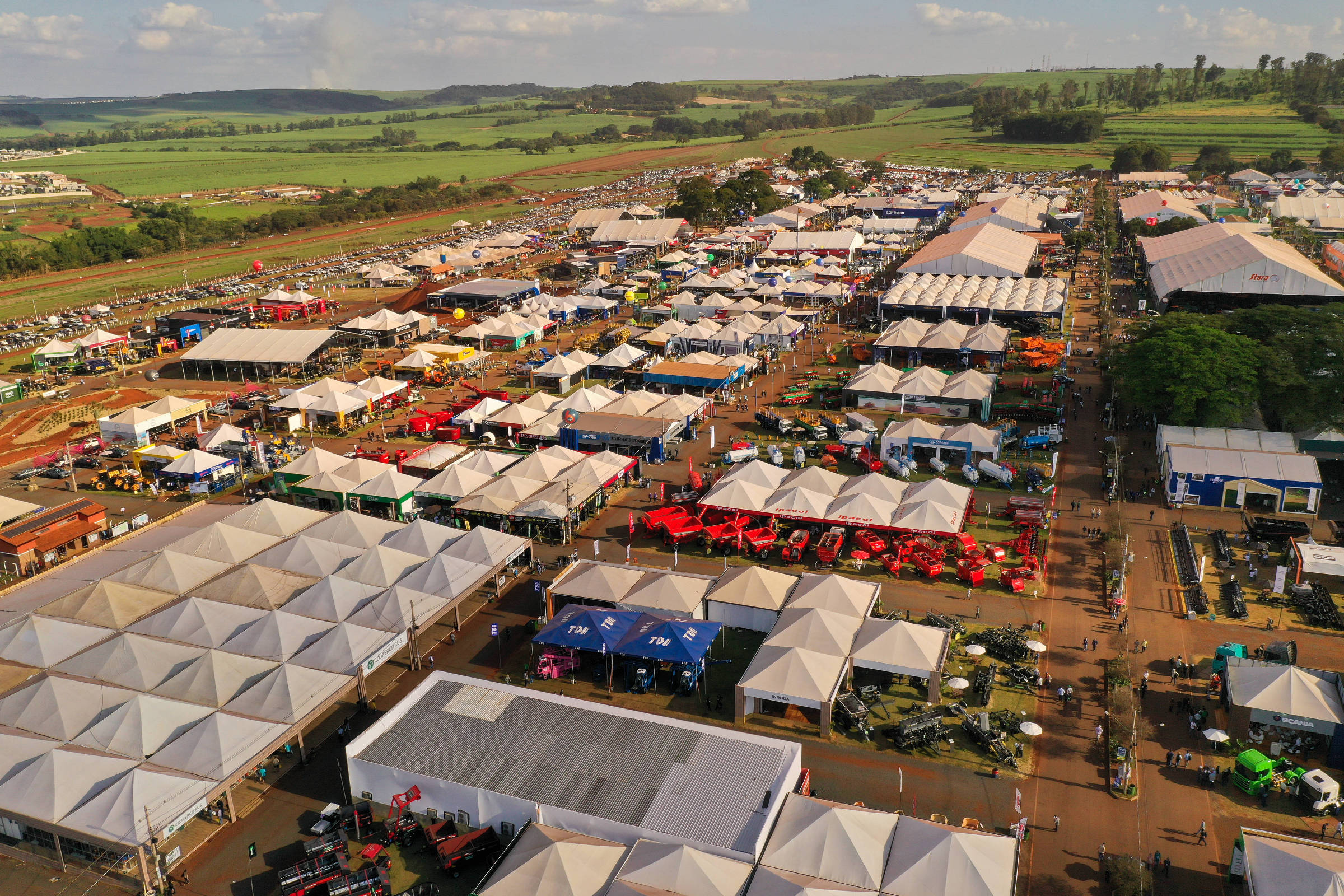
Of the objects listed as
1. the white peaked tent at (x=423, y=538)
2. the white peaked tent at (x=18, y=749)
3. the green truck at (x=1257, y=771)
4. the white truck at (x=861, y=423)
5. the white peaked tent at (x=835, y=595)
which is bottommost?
the green truck at (x=1257, y=771)

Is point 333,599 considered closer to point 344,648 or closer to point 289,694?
point 344,648

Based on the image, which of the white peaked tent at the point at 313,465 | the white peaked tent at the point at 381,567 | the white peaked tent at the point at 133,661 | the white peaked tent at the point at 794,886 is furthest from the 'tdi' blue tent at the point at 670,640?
the white peaked tent at the point at 313,465

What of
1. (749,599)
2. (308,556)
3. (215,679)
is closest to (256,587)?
(308,556)

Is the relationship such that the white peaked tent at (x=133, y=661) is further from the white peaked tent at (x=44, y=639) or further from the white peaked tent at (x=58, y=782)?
the white peaked tent at (x=58, y=782)

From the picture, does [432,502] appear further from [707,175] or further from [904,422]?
[707,175]

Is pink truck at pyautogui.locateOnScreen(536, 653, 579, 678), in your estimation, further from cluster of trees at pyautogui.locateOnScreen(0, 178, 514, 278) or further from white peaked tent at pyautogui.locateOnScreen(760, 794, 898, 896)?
cluster of trees at pyautogui.locateOnScreen(0, 178, 514, 278)

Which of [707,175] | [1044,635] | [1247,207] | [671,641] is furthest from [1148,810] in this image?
[707,175]

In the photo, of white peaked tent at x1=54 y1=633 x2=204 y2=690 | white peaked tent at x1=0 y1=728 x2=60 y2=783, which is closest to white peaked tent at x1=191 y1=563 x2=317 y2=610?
white peaked tent at x1=54 y1=633 x2=204 y2=690

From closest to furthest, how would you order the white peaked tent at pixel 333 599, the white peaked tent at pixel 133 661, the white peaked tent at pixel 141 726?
1. the white peaked tent at pixel 141 726
2. the white peaked tent at pixel 133 661
3. the white peaked tent at pixel 333 599
